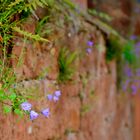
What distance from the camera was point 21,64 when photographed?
2471 mm

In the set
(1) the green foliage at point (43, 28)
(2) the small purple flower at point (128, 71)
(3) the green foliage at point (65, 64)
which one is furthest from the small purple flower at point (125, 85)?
(1) the green foliage at point (43, 28)

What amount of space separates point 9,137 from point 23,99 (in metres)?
0.29

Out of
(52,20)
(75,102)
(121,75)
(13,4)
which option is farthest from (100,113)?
(13,4)

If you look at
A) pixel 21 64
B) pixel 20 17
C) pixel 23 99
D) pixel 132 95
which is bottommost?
pixel 132 95

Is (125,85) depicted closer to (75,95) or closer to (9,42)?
(75,95)

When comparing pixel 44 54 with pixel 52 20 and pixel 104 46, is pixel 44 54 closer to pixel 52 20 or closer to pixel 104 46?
pixel 52 20

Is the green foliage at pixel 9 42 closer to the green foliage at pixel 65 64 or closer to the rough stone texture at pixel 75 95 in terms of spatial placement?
the rough stone texture at pixel 75 95

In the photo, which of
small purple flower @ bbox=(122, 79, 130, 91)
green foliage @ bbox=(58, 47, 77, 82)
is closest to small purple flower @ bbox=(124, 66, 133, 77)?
small purple flower @ bbox=(122, 79, 130, 91)

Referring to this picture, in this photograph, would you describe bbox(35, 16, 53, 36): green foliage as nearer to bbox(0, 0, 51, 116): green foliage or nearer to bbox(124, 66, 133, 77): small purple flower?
bbox(0, 0, 51, 116): green foliage

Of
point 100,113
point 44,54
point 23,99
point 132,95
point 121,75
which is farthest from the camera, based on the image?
point 132,95

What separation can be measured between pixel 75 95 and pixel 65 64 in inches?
16.0

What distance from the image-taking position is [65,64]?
3199 millimetres

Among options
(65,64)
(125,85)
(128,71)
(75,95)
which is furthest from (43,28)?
(128,71)

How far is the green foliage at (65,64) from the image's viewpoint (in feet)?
10.4
